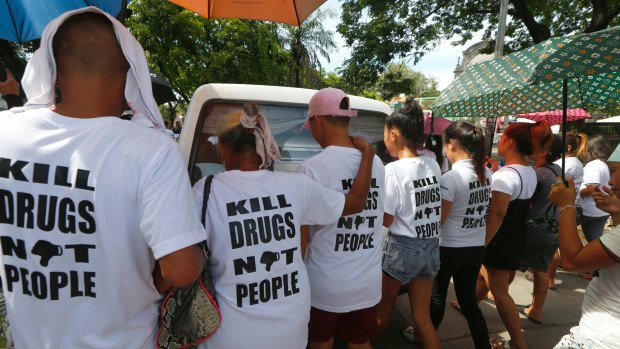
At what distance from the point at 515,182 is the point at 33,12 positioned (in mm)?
3376

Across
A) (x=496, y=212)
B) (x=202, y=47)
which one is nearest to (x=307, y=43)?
(x=202, y=47)

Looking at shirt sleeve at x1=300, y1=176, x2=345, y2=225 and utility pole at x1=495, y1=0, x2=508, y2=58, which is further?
utility pole at x1=495, y1=0, x2=508, y2=58

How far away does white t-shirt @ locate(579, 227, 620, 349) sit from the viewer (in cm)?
149

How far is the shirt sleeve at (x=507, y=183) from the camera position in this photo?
2637mm

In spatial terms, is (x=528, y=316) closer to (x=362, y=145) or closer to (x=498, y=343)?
(x=498, y=343)

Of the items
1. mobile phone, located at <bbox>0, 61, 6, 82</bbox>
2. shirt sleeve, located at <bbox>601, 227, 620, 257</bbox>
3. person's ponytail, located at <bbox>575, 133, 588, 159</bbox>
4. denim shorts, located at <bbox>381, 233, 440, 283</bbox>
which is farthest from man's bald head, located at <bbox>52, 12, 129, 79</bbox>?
person's ponytail, located at <bbox>575, 133, 588, 159</bbox>

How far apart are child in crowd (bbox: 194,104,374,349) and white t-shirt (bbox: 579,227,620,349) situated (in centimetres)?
129

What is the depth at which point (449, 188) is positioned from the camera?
252 cm

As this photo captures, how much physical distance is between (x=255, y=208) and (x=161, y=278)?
0.42 m

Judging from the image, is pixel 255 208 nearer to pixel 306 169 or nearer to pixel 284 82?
pixel 306 169

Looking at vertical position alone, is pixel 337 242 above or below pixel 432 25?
below

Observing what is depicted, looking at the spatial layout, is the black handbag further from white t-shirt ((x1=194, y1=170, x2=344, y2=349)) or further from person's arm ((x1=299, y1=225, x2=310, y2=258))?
person's arm ((x1=299, y1=225, x2=310, y2=258))

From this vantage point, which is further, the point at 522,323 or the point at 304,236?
the point at 522,323

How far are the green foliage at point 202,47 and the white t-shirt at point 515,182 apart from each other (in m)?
13.7
